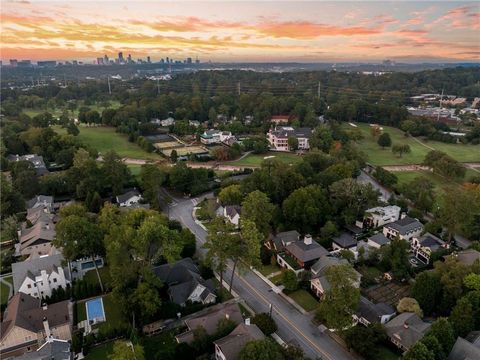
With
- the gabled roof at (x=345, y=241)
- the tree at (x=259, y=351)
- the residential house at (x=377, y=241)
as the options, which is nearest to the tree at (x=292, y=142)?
the gabled roof at (x=345, y=241)

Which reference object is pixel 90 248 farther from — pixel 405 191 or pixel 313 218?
pixel 405 191

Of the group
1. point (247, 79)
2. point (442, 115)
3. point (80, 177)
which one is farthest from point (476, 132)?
point (247, 79)

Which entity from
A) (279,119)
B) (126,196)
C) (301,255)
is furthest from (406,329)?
(279,119)

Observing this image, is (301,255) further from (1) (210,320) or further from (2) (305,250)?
(1) (210,320)

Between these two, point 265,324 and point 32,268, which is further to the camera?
point 32,268

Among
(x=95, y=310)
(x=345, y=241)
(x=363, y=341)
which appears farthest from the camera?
(x=345, y=241)
